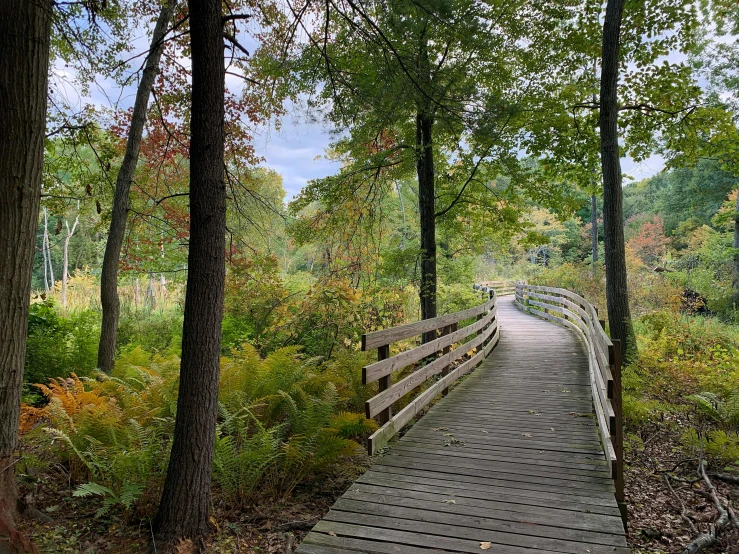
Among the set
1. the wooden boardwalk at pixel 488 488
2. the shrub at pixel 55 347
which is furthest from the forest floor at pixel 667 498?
the shrub at pixel 55 347

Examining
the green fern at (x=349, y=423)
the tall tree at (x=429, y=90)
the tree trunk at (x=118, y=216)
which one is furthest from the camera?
the tree trunk at (x=118, y=216)

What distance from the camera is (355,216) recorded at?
9398 millimetres

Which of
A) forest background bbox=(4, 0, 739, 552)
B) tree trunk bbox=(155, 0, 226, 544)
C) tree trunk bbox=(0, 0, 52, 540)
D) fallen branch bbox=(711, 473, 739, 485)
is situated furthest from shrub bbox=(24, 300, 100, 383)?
fallen branch bbox=(711, 473, 739, 485)

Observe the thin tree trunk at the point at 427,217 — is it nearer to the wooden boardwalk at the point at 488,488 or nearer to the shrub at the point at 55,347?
the wooden boardwalk at the point at 488,488

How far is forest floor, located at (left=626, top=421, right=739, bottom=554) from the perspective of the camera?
3998mm

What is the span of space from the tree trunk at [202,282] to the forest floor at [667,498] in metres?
3.71

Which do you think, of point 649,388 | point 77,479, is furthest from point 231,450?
point 649,388

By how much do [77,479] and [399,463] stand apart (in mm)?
2952

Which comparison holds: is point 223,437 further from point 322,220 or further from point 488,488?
point 322,220

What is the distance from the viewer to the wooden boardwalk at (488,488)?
3.01 meters

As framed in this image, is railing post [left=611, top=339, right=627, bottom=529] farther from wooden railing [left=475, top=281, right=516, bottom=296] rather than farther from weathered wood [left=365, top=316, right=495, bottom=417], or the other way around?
wooden railing [left=475, top=281, right=516, bottom=296]

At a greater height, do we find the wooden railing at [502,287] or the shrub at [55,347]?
the wooden railing at [502,287]

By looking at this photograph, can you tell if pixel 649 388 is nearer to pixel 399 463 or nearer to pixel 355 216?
pixel 399 463

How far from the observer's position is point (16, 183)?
3146 millimetres
